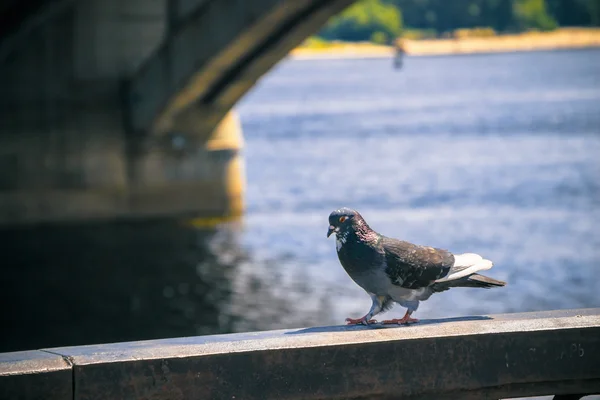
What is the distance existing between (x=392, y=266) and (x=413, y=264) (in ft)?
0.39

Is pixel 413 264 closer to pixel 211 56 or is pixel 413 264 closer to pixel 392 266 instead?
pixel 392 266

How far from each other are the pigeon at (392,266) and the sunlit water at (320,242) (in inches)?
549

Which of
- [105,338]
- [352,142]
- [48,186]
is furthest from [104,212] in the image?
[352,142]

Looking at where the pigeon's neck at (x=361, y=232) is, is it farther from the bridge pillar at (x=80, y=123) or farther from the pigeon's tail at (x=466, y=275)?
the bridge pillar at (x=80, y=123)

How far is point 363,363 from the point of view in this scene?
4809 mm

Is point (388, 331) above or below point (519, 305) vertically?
above

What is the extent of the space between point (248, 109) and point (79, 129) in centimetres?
7497

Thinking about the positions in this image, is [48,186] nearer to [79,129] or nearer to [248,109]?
[79,129]

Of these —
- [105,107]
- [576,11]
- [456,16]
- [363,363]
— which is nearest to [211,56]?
[105,107]

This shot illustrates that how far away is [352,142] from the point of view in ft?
204

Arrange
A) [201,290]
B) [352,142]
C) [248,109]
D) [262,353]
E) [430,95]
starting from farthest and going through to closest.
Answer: [430,95], [248,109], [352,142], [201,290], [262,353]

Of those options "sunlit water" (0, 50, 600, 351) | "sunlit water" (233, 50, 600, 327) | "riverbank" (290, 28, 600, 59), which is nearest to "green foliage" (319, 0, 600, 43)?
"sunlit water" (233, 50, 600, 327)

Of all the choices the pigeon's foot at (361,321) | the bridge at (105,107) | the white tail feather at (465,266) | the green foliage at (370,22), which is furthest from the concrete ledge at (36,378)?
the green foliage at (370,22)

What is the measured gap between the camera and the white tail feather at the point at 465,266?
5.81 meters
